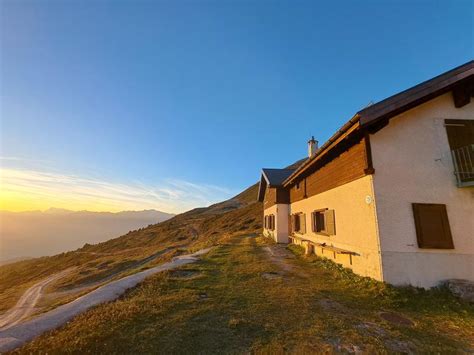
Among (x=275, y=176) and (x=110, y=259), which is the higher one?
(x=275, y=176)

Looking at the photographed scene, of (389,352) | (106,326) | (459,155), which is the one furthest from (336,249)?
(106,326)

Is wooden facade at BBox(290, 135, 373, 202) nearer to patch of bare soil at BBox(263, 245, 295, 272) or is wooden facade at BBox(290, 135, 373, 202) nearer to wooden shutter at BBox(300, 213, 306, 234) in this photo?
wooden shutter at BBox(300, 213, 306, 234)

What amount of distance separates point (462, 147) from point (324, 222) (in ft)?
22.7

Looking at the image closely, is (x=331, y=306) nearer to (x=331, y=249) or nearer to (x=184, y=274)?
(x=331, y=249)

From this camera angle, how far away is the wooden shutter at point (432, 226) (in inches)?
340

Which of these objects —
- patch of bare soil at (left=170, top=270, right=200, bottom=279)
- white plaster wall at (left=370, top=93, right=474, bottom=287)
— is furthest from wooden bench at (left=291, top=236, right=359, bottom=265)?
patch of bare soil at (left=170, top=270, right=200, bottom=279)

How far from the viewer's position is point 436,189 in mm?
9188

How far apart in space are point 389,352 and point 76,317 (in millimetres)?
7571

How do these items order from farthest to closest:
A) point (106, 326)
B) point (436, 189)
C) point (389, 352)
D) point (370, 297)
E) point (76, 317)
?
point (436, 189) → point (370, 297) → point (76, 317) → point (106, 326) → point (389, 352)

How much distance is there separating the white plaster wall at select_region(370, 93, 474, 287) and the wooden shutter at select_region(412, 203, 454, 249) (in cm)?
17

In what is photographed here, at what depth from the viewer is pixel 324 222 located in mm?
14109

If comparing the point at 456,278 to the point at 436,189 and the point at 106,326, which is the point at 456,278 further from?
the point at 106,326

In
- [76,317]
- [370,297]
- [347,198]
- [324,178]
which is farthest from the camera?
[324,178]

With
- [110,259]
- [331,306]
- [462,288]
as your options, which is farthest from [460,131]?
[110,259]
